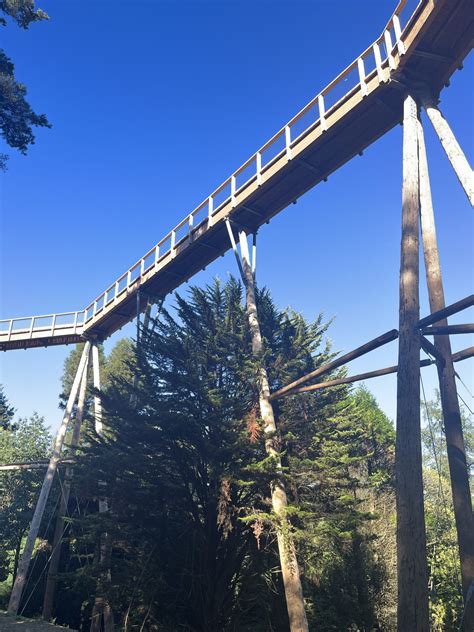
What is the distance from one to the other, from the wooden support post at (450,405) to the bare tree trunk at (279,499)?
3.30m

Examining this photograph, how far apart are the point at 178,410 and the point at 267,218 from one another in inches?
245

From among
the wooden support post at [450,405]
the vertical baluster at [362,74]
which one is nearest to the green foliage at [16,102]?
the vertical baluster at [362,74]

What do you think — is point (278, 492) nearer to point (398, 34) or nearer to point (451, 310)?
point (451, 310)

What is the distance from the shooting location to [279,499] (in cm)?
901

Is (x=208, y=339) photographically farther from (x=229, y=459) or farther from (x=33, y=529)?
(x=33, y=529)

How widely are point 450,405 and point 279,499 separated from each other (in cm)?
432

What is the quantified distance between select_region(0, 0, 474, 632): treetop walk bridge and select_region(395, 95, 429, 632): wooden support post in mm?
12

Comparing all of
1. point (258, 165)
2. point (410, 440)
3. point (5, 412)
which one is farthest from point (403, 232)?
point (5, 412)

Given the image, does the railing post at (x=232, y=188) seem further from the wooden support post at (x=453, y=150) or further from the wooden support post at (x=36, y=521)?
the wooden support post at (x=36, y=521)

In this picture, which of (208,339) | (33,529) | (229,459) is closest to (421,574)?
(229,459)

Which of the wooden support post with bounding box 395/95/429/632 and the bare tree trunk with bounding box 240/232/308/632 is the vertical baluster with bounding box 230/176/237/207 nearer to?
the bare tree trunk with bounding box 240/232/308/632

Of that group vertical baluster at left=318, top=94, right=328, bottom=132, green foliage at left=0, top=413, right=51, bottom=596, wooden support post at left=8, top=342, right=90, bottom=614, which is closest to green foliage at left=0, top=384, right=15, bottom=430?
green foliage at left=0, top=413, right=51, bottom=596

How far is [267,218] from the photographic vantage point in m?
12.5

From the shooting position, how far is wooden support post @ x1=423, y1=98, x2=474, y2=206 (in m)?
6.33
